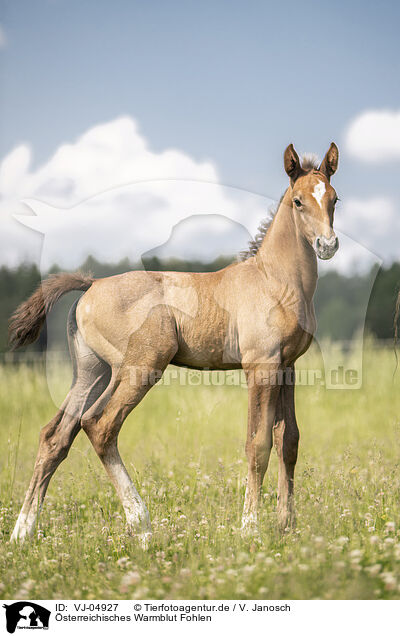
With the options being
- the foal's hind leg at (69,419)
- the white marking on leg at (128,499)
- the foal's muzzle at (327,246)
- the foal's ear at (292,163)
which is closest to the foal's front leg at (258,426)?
the white marking on leg at (128,499)

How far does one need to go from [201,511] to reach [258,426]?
117cm

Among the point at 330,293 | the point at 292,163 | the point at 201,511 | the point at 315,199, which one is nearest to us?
the point at 315,199

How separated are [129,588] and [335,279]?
10.1 ft

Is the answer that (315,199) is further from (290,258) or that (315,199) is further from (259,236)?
(259,236)

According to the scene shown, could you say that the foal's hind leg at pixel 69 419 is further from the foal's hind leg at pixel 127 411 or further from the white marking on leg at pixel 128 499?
the white marking on leg at pixel 128 499

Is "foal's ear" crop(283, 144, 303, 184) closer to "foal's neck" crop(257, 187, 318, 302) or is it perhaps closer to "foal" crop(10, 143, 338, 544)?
"foal" crop(10, 143, 338, 544)

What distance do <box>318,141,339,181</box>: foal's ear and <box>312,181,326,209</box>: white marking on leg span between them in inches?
12.9

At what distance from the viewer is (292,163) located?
4805 millimetres

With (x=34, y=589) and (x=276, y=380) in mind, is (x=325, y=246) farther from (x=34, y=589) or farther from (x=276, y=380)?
(x=34, y=589)

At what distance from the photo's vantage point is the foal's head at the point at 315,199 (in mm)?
4461

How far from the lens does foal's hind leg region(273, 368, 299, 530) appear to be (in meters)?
5.07
